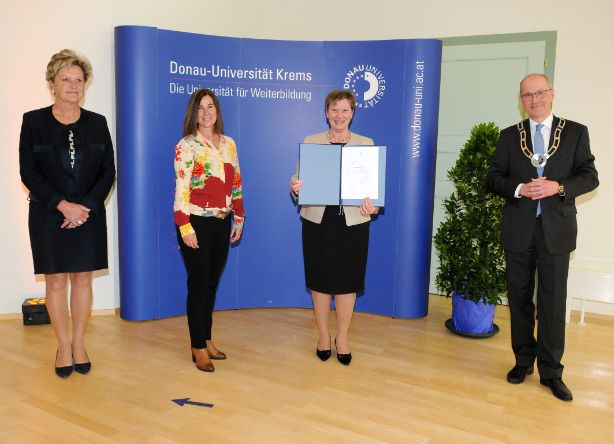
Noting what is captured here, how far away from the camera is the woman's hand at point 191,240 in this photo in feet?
10.7

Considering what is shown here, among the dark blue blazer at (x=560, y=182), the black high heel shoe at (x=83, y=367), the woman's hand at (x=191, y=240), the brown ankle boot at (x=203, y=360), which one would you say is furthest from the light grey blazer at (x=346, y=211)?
the black high heel shoe at (x=83, y=367)

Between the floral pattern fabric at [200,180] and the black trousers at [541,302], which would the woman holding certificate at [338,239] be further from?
the black trousers at [541,302]

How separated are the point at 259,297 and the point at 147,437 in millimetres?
2096

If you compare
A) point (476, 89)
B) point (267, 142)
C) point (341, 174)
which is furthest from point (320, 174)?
point (476, 89)

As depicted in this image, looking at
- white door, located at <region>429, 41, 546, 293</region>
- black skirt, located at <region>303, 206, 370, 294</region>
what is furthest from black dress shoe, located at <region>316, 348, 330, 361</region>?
white door, located at <region>429, 41, 546, 293</region>

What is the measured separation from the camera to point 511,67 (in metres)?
4.88

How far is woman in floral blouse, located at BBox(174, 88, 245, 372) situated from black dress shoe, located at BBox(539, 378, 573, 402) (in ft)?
6.46

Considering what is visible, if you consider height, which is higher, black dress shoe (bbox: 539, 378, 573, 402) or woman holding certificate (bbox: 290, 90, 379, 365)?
woman holding certificate (bbox: 290, 90, 379, 365)

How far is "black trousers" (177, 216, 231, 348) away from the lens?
3348 mm

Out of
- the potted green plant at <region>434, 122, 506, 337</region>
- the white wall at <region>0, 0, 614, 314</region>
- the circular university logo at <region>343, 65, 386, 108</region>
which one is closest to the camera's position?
the potted green plant at <region>434, 122, 506, 337</region>

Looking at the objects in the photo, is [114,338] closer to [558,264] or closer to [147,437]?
[147,437]

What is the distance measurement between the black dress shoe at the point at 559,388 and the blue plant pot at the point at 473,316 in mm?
889

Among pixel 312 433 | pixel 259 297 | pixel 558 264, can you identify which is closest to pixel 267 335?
pixel 259 297

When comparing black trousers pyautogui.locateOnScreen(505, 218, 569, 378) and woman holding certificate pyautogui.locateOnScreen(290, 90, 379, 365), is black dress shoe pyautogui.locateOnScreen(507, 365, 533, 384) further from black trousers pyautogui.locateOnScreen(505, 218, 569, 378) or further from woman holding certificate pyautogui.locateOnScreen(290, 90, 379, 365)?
woman holding certificate pyautogui.locateOnScreen(290, 90, 379, 365)
